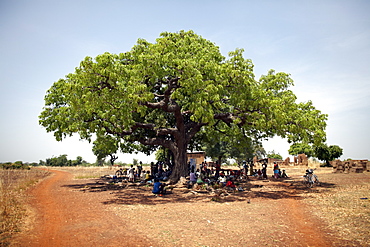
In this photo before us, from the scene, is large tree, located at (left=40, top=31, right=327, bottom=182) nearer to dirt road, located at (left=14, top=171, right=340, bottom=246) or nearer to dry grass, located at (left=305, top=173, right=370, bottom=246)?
dry grass, located at (left=305, top=173, right=370, bottom=246)

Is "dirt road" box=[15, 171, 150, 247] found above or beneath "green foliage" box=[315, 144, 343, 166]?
beneath

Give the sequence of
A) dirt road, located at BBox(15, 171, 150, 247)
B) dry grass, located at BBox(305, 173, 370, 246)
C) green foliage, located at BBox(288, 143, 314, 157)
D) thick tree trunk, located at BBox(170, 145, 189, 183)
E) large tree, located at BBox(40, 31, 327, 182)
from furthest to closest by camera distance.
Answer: green foliage, located at BBox(288, 143, 314, 157)
thick tree trunk, located at BBox(170, 145, 189, 183)
large tree, located at BBox(40, 31, 327, 182)
dry grass, located at BBox(305, 173, 370, 246)
dirt road, located at BBox(15, 171, 150, 247)

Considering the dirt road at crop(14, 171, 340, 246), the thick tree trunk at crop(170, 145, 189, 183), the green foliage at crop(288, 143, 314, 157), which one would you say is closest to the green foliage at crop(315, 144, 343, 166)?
the green foliage at crop(288, 143, 314, 157)

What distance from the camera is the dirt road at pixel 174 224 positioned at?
8.05 metres

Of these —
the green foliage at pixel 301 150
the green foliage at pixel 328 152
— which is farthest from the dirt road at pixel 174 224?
the green foliage at pixel 301 150

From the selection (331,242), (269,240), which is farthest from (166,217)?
(331,242)

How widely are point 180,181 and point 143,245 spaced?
579 inches

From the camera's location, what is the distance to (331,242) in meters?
8.01

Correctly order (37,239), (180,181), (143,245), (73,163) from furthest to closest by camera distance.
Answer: (73,163)
(180,181)
(37,239)
(143,245)

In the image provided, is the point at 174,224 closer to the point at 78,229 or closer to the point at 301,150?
the point at 78,229

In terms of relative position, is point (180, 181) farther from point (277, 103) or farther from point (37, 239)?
point (37, 239)

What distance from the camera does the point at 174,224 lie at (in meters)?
10.1

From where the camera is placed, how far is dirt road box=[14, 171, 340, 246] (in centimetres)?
805

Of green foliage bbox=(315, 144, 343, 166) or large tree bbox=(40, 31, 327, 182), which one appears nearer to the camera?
large tree bbox=(40, 31, 327, 182)
